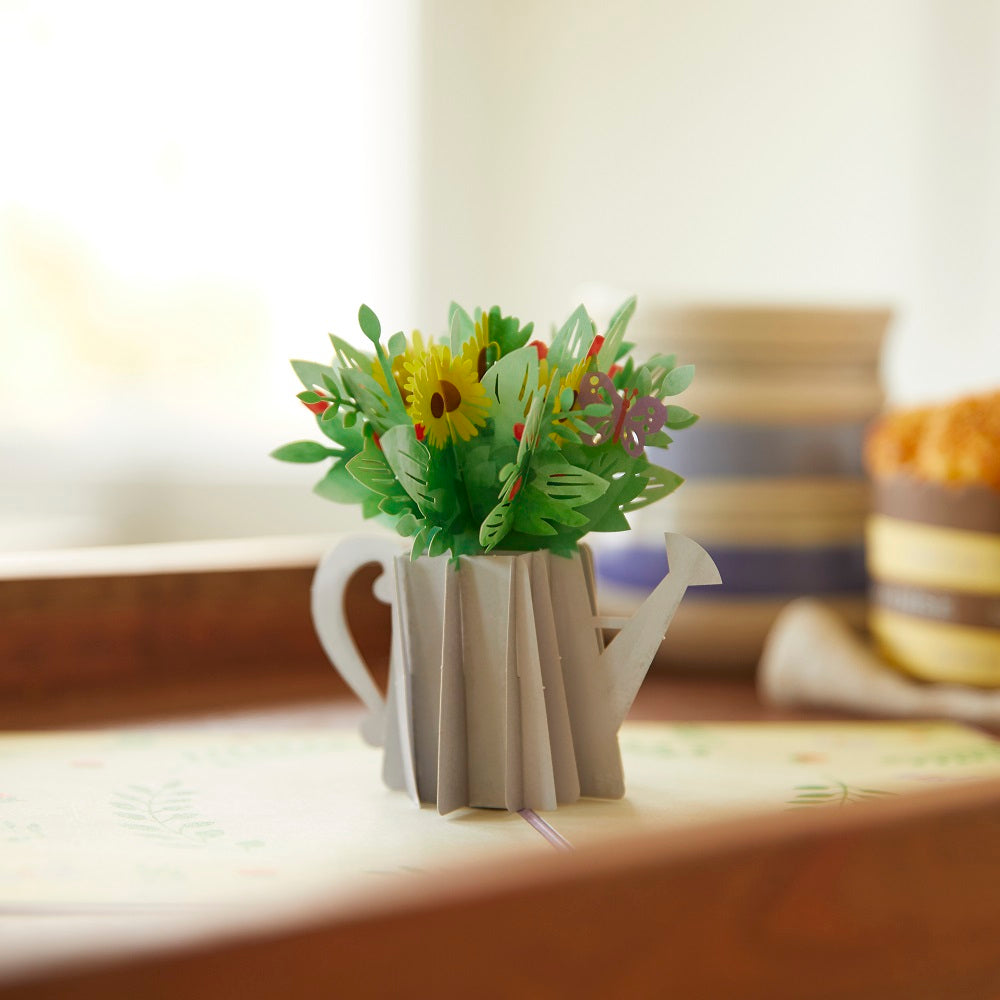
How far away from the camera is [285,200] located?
1.88 m

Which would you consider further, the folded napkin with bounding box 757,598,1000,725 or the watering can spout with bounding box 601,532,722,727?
the folded napkin with bounding box 757,598,1000,725

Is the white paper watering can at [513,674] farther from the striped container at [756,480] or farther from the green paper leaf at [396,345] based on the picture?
the striped container at [756,480]

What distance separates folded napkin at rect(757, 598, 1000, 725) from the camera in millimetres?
735

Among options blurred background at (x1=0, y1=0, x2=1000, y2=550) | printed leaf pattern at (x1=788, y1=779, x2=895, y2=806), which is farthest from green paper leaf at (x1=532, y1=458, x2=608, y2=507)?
blurred background at (x1=0, y1=0, x2=1000, y2=550)

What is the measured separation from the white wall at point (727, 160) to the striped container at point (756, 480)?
2.7 inches

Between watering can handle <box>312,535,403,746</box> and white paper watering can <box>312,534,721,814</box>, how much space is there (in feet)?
0.08

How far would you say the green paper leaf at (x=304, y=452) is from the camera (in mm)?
523

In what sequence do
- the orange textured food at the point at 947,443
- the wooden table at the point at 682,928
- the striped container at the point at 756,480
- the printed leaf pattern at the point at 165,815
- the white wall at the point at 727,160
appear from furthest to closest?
the white wall at the point at 727,160 → the striped container at the point at 756,480 → the orange textured food at the point at 947,443 → the printed leaf pattern at the point at 165,815 → the wooden table at the point at 682,928

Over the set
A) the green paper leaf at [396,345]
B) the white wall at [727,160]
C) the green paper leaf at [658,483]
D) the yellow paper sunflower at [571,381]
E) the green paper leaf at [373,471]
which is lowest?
the green paper leaf at [658,483]

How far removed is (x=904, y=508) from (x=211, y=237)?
1364 mm

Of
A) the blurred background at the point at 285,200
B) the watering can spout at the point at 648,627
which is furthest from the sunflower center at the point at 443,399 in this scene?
the blurred background at the point at 285,200

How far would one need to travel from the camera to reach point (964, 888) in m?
0.32

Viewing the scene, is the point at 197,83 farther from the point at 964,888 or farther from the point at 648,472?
the point at 964,888

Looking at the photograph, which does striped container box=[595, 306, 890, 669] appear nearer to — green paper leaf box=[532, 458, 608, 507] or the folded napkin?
the folded napkin
